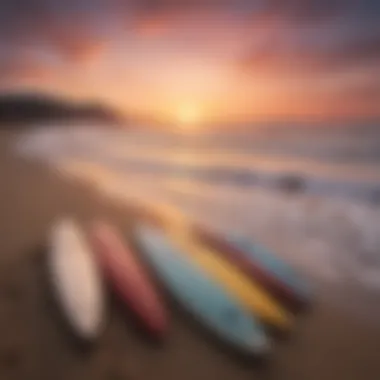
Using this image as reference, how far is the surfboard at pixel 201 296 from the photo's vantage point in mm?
832

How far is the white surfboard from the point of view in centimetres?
83

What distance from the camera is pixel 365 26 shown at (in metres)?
0.98

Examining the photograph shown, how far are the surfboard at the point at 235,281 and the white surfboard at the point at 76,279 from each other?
0.10 metres

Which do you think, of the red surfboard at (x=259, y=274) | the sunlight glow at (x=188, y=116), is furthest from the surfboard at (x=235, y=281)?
the sunlight glow at (x=188, y=116)

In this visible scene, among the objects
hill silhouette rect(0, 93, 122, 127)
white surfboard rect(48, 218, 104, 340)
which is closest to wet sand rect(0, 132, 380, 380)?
white surfboard rect(48, 218, 104, 340)

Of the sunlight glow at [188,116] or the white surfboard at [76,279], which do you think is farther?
the sunlight glow at [188,116]

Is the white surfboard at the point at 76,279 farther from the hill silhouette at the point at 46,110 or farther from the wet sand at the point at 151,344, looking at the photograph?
the hill silhouette at the point at 46,110

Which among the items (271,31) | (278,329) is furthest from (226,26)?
(278,329)

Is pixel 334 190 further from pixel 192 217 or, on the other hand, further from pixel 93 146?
pixel 93 146

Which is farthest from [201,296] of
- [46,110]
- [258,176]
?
[46,110]

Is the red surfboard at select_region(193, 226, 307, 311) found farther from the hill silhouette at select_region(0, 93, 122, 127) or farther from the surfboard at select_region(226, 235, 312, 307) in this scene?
the hill silhouette at select_region(0, 93, 122, 127)

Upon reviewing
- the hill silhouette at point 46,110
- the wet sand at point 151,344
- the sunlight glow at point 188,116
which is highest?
the hill silhouette at point 46,110

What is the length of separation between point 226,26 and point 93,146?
210 mm

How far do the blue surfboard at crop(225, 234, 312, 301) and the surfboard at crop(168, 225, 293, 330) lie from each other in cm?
2
